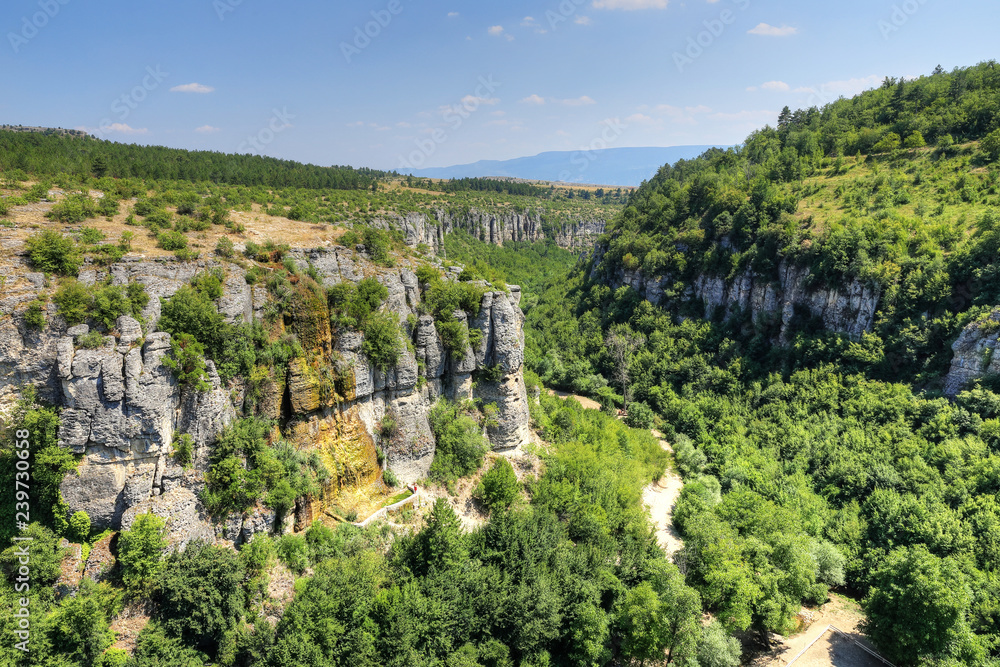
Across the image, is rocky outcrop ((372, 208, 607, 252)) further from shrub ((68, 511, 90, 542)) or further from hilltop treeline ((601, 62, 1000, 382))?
shrub ((68, 511, 90, 542))

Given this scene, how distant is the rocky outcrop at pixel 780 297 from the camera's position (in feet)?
162

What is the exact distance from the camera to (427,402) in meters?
33.9

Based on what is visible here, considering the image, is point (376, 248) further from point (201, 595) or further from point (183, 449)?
point (201, 595)

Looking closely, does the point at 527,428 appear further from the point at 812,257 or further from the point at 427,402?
the point at 812,257

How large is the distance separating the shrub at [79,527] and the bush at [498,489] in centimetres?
2059

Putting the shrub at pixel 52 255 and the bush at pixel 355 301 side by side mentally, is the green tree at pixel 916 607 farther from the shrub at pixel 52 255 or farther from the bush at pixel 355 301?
the shrub at pixel 52 255

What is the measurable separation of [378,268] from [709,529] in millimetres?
27822

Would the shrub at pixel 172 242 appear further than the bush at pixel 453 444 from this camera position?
No

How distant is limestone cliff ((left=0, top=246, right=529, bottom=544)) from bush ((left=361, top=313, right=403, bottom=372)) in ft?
1.67

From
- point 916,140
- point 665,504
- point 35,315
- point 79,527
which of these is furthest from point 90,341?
point 916,140

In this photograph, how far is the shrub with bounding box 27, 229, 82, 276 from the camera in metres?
21.2

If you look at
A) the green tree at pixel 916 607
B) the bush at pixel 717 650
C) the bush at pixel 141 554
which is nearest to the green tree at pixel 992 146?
the green tree at pixel 916 607

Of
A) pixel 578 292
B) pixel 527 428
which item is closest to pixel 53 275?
pixel 527 428

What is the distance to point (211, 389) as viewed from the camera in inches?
893
